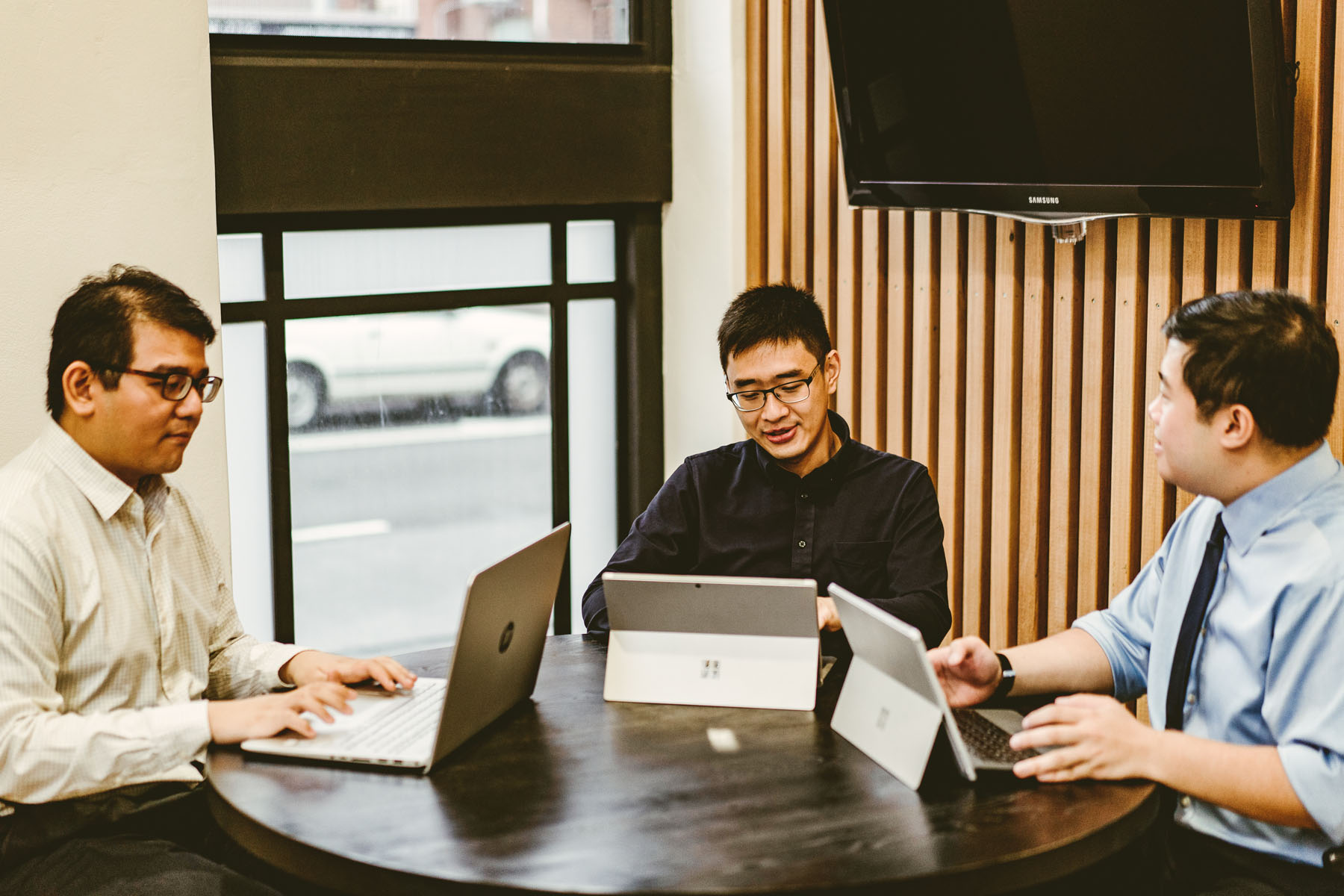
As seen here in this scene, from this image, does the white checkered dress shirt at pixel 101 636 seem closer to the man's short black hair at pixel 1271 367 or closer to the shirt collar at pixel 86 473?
the shirt collar at pixel 86 473

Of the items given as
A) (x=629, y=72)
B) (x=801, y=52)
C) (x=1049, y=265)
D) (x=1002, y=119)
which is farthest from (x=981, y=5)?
(x=629, y=72)

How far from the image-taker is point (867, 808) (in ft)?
5.78

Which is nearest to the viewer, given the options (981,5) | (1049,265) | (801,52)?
(981,5)

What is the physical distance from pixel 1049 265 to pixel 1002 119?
384mm

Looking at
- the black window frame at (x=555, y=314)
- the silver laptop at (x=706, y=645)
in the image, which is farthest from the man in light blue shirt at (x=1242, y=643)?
the black window frame at (x=555, y=314)

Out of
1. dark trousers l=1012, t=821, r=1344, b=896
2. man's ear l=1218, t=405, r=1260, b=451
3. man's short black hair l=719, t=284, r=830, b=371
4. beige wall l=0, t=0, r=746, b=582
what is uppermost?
beige wall l=0, t=0, r=746, b=582

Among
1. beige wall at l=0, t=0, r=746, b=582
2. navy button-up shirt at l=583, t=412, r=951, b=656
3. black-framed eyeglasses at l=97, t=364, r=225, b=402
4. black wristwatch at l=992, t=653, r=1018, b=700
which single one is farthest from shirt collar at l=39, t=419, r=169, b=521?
black wristwatch at l=992, t=653, r=1018, b=700

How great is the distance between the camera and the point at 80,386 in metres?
2.12

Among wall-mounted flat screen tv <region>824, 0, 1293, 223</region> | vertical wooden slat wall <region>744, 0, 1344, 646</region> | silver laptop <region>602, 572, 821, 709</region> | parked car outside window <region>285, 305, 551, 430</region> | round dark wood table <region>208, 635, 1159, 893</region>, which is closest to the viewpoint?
round dark wood table <region>208, 635, 1159, 893</region>

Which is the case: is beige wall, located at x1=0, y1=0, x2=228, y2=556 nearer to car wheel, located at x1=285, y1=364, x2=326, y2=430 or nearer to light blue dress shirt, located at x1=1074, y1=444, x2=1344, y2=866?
car wheel, located at x1=285, y1=364, x2=326, y2=430

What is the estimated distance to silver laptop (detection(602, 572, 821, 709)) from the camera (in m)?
2.10

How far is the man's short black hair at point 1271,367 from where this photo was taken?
1918 mm

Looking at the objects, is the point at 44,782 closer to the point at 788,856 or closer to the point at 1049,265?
the point at 788,856

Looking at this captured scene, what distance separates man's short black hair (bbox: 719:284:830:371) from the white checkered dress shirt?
1.04m
